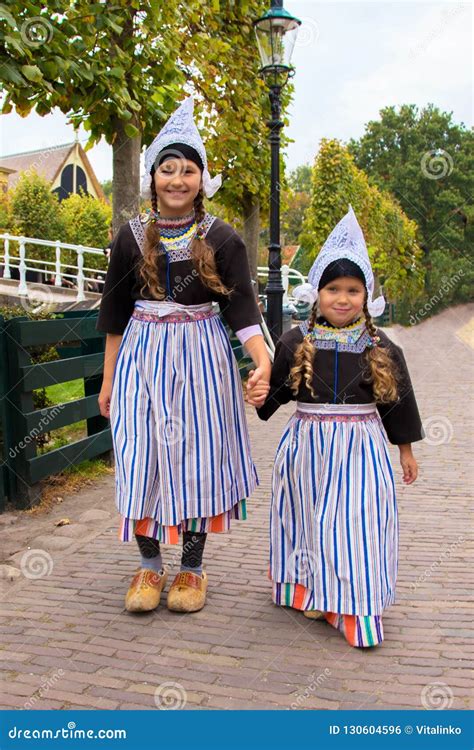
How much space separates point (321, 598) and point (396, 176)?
1497 inches

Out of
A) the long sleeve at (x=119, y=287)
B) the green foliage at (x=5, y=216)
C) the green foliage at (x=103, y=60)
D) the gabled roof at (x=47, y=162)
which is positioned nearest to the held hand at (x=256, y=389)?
the long sleeve at (x=119, y=287)

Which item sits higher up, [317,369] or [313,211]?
[313,211]

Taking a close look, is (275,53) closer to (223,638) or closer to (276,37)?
(276,37)

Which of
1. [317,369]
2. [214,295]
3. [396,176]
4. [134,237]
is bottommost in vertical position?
[317,369]

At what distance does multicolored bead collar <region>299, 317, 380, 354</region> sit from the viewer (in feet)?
9.95

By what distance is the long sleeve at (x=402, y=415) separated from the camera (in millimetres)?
3049

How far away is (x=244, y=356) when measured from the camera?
34.0 ft

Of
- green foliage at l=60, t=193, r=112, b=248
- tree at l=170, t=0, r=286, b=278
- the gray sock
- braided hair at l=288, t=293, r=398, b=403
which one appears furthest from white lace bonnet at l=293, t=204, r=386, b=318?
green foliage at l=60, t=193, r=112, b=248

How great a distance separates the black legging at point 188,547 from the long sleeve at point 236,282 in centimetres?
96

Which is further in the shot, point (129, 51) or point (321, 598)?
point (129, 51)

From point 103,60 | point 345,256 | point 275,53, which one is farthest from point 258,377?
point 275,53

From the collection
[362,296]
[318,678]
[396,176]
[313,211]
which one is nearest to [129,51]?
[362,296]

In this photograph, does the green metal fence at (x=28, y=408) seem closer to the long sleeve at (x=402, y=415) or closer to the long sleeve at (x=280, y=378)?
the long sleeve at (x=280, y=378)
